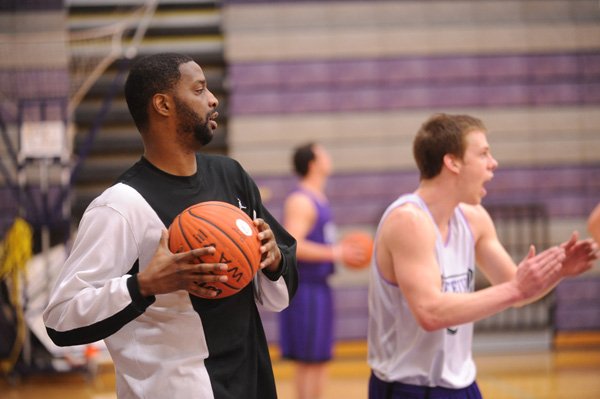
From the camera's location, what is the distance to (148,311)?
2.12 m

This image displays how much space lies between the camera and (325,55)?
802 centimetres

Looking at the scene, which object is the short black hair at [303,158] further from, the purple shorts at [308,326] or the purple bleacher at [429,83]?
the purple bleacher at [429,83]

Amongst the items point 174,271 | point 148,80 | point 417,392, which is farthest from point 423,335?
point 148,80

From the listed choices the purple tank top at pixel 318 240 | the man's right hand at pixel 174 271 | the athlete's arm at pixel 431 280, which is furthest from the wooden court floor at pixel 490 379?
the man's right hand at pixel 174 271

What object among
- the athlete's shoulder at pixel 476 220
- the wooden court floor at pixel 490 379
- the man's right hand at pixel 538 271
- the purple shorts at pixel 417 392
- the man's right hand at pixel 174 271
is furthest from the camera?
the wooden court floor at pixel 490 379

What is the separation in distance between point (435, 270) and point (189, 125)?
97 cm

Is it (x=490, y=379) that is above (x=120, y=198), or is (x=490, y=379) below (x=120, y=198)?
below

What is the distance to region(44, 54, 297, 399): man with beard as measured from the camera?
1972 millimetres

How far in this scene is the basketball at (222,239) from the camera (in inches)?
78.4

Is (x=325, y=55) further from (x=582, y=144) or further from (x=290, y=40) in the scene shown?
(x=582, y=144)

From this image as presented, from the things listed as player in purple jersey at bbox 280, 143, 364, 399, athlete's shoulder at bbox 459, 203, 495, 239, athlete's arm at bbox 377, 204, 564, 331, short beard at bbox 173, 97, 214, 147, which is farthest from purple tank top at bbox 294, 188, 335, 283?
short beard at bbox 173, 97, 214, 147

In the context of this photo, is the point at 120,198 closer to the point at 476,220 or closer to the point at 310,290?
the point at 476,220

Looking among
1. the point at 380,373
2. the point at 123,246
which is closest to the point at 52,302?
the point at 123,246

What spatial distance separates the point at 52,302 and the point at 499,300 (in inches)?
52.8
